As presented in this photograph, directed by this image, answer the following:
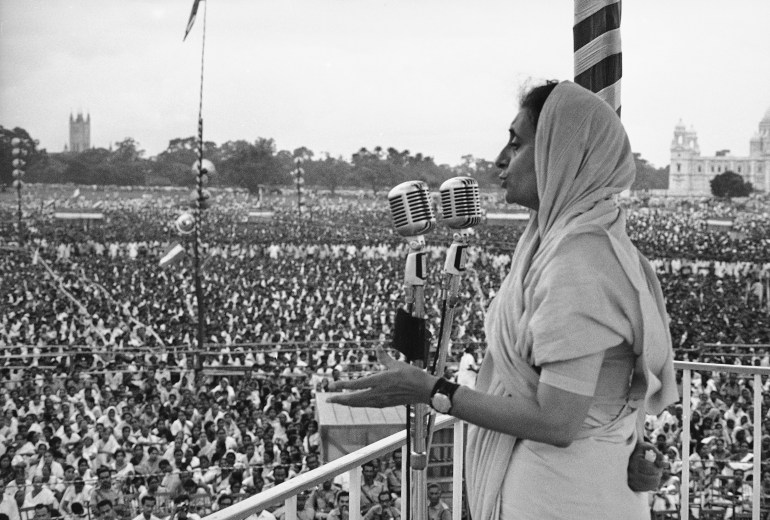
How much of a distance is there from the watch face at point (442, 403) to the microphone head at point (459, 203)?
1.15ft

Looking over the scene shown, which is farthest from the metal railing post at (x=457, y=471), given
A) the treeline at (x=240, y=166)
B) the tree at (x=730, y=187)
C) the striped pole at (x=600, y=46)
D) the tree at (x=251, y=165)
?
the tree at (x=730, y=187)

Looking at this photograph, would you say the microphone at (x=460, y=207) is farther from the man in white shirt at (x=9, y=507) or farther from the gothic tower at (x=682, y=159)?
the gothic tower at (x=682, y=159)

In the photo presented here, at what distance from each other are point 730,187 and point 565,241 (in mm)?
41396

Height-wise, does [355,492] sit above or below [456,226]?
below

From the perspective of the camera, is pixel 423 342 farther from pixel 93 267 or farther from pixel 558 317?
pixel 93 267

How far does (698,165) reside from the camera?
52.0m

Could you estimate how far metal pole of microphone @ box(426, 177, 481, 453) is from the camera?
1.13 meters

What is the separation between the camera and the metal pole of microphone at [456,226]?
1129mm

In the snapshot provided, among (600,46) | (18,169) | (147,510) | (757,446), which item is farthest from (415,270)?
(18,169)

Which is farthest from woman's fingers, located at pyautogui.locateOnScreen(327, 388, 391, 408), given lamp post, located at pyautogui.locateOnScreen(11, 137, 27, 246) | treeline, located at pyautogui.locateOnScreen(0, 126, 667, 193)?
treeline, located at pyautogui.locateOnScreen(0, 126, 667, 193)

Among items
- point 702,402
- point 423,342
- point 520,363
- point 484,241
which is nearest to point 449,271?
point 423,342

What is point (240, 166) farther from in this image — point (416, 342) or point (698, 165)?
point (416, 342)

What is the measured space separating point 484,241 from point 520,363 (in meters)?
23.3

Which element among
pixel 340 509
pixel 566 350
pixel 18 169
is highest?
pixel 18 169
